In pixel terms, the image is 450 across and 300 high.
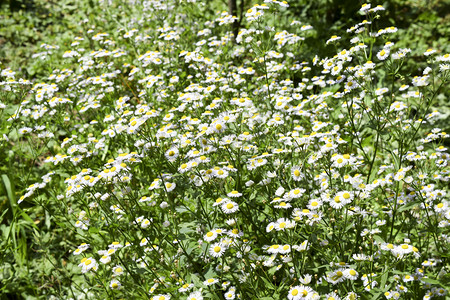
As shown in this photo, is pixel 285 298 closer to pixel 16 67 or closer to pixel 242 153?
pixel 242 153

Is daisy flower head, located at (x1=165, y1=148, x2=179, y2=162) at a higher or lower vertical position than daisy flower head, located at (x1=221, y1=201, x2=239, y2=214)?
higher

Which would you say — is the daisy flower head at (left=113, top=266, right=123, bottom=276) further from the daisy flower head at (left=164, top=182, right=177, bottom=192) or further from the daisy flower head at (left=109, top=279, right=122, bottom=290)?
the daisy flower head at (left=164, top=182, right=177, bottom=192)

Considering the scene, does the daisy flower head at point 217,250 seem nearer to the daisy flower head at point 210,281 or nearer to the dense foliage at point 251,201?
the dense foliage at point 251,201

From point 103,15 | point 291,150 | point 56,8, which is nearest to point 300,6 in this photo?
point 103,15

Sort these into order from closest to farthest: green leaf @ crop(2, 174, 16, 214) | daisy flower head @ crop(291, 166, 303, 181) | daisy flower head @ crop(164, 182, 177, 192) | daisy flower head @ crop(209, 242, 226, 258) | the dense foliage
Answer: daisy flower head @ crop(209, 242, 226, 258)
the dense foliage
daisy flower head @ crop(291, 166, 303, 181)
daisy flower head @ crop(164, 182, 177, 192)
green leaf @ crop(2, 174, 16, 214)

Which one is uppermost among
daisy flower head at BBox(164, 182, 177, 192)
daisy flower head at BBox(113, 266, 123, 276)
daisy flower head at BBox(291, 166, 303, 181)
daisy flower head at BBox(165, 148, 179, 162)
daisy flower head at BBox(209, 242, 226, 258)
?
daisy flower head at BBox(165, 148, 179, 162)

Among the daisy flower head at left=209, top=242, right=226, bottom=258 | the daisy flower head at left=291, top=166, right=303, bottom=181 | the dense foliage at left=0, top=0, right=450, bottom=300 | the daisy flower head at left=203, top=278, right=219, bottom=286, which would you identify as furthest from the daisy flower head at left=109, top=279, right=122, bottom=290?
the daisy flower head at left=291, top=166, right=303, bottom=181

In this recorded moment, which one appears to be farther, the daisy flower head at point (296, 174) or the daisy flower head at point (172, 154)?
the daisy flower head at point (172, 154)

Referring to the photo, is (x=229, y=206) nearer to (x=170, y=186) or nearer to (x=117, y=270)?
(x=170, y=186)

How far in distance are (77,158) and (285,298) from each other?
6.10ft

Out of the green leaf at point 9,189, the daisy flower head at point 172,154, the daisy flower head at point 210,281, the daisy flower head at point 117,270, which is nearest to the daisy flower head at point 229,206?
the daisy flower head at point 210,281

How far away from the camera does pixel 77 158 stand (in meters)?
2.96

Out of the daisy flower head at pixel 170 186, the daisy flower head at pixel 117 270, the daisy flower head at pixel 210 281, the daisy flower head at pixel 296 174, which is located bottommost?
the daisy flower head at pixel 117 270

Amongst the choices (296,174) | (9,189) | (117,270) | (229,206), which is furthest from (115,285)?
(9,189)
